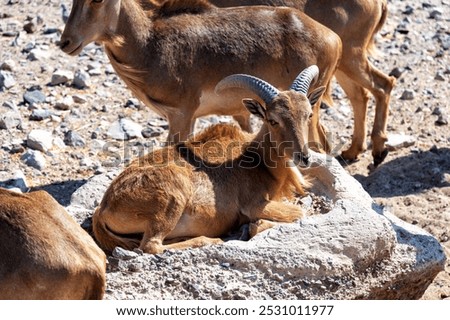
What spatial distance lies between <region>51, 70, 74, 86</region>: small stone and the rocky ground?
0.05 ft

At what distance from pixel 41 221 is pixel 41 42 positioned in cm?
787

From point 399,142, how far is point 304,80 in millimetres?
3967

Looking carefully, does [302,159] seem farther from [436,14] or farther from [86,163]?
[436,14]

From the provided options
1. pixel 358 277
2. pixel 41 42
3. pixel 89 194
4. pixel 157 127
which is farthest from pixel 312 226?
pixel 41 42

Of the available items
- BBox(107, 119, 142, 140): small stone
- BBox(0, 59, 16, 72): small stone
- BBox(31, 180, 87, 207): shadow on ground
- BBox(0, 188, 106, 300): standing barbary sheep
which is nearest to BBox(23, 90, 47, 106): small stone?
BBox(0, 59, 16, 72): small stone

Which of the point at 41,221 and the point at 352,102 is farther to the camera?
the point at 352,102

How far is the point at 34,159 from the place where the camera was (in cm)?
1316

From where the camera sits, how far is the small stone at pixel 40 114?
14047mm

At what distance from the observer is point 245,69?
39.8 ft

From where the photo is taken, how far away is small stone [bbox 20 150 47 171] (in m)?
13.1

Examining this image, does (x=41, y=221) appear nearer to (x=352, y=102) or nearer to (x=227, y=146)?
(x=227, y=146)

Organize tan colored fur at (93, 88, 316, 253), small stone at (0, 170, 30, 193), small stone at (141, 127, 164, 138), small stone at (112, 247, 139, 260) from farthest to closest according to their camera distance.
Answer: small stone at (141, 127, 164, 138) < small stone at (0, 170, 30, 193) < tan colored fur at (93, 88, 316, 253) < small stone at (112, 247, 139, 260)

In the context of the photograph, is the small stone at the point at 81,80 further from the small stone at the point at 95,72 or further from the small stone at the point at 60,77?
the small stone at the point at 95,72

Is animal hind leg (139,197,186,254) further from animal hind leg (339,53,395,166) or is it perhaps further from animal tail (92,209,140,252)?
animal hind leg (339,53,395,166)
